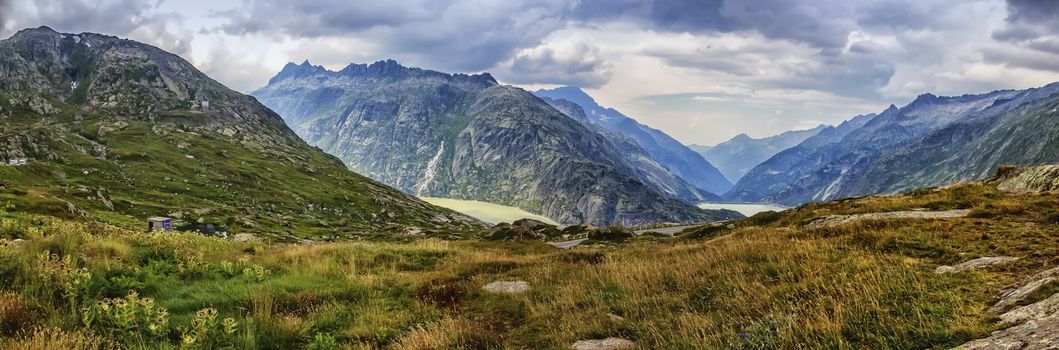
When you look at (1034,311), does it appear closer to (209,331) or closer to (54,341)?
(209,331)

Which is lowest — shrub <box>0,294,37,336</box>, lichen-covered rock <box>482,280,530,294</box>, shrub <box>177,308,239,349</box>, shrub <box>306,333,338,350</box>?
lichen-covered rock <box>482,280,530,294</box>

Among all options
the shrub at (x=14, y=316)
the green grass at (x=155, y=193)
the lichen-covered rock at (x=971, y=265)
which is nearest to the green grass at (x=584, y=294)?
the shrub at (x=14, y=316)

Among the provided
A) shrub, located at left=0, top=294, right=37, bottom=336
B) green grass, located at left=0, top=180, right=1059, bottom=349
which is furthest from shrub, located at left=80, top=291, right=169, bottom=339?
shrub, located at left=0, top=294, right=37, bottom=336

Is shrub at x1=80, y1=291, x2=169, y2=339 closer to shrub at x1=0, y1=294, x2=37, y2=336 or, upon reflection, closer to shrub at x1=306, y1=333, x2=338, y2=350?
shrub at x1=0, y1=294, x2=37, y2=336

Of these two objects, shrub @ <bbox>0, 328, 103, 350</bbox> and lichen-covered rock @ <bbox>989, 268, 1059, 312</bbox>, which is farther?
lichen-covered rock @ <bbox>989, 268, 1059, 312</bbox>

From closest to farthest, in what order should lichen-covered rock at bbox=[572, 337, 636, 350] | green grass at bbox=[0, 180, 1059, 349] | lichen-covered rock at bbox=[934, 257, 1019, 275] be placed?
green grass at bbox=[0, 180, 1059, 349]
lichen-covered rock at bbox=[572, 337, 636, 350]
lichen-covered rock at bbox=[934, 257, 1019, 275]

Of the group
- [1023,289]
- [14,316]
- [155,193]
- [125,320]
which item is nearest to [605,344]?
[1023,289]

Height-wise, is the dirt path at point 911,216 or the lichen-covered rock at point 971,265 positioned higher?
the dirt path at point 911,216

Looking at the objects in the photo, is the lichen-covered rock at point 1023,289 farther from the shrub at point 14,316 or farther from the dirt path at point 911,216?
the shrub at point 14,316

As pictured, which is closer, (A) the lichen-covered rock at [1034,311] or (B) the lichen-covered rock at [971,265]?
(A) the lichen-covered rock at [1034,311]

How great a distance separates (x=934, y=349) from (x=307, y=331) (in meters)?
10.3

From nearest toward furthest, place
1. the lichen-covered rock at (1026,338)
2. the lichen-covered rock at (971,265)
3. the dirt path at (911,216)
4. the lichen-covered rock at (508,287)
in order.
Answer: the lichen-covered rock at (1026,338), the lichen-covered rock at (971,265), the lichen-covered rock at (508,287), the dirt path at (911,216)

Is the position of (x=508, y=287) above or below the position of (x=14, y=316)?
below

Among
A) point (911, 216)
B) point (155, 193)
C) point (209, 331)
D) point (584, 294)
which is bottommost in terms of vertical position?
point (584, 294)
